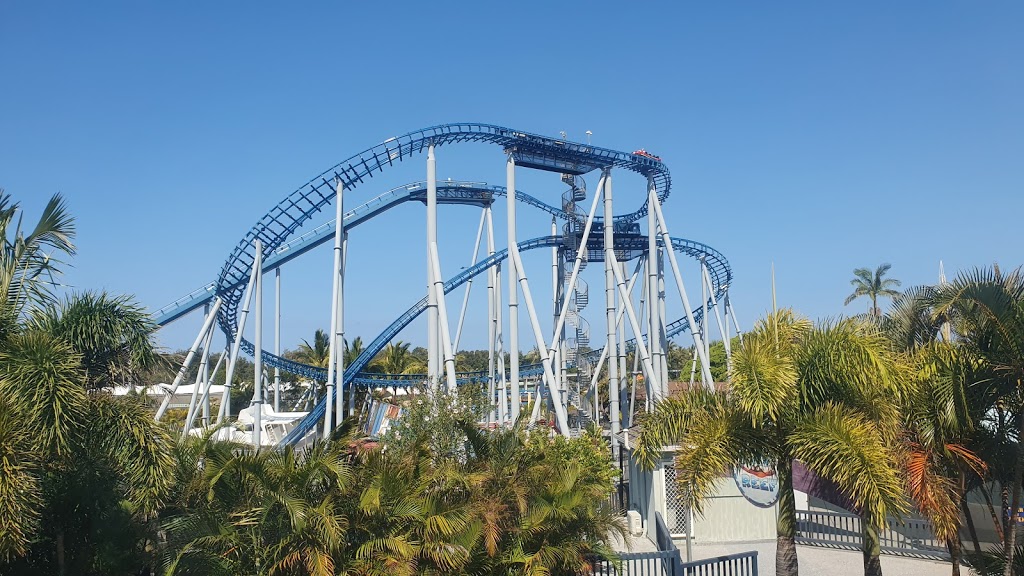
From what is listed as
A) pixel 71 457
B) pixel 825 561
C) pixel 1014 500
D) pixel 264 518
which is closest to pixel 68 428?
pixel 71 457

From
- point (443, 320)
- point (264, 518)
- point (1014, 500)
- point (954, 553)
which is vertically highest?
point (443, 320)

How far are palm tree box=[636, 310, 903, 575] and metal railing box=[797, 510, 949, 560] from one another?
5.80 m

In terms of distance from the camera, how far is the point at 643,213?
28578 millimetres

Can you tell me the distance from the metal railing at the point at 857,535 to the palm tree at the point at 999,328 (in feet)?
18.3

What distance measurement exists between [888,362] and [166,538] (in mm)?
8770

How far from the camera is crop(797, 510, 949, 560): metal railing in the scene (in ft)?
44.5

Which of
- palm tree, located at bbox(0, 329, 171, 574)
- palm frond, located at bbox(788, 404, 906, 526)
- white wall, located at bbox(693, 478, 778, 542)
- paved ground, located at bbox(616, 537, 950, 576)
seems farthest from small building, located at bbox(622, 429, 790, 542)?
palm tree, located at bbox(0, 329, 171, 574)

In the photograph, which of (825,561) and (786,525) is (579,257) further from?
(786,525)

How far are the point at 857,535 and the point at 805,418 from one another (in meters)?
7.98

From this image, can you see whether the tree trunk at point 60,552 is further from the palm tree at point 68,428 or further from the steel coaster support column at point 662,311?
the steel coaster support column at point 662,311

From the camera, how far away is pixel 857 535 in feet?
47.4

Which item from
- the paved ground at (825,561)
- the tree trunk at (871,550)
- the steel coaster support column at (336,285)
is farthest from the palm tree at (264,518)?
the steel coaster support column at (336,285)

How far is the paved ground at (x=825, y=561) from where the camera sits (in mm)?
12789

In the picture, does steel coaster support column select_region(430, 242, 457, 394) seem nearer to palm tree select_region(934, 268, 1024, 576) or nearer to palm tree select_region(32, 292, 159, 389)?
palm tree select_region(32, 292, 159, 389)
